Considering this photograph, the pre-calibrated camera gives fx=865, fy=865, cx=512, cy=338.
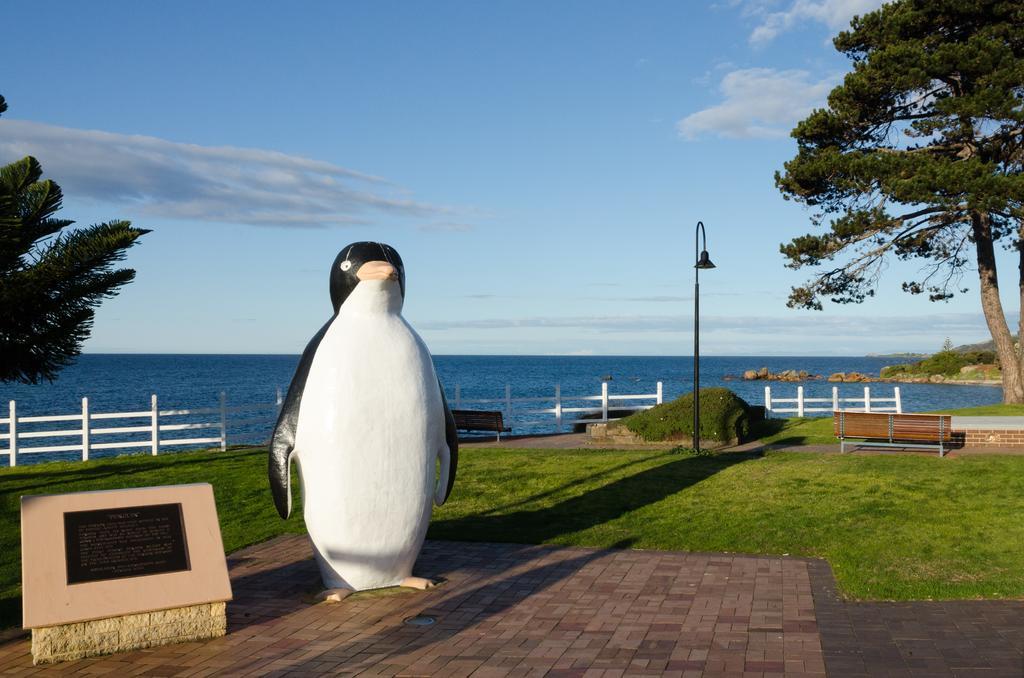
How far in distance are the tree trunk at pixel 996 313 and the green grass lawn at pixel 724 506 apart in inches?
499

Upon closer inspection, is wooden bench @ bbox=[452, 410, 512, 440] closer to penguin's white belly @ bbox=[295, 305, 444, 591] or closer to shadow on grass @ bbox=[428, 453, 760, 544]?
shadow on grass @ bbox=[428, 453, 760, 544]

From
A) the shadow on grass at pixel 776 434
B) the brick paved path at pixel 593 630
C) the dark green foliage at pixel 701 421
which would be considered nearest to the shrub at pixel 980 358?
the shadow on grass at pixel 776 434

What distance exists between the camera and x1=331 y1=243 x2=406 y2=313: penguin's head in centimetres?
700

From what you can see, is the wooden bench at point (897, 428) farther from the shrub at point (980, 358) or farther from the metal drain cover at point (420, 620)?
the shrub at point (980, 358)

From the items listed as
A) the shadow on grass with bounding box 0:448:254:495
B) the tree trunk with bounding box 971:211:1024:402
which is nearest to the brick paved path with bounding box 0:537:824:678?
the shadow on grass with bounding box 0:448:254:495

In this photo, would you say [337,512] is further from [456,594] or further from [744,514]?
[744,514]

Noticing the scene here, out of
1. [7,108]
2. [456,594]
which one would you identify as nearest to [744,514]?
[456,594]

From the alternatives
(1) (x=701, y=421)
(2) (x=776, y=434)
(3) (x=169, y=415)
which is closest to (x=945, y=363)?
(2) (x=776, y=434)

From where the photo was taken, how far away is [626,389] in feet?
294

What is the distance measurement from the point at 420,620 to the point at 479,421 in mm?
12710

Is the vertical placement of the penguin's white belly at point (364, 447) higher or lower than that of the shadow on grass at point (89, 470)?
higher

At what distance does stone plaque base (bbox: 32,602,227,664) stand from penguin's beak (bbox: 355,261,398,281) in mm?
2685

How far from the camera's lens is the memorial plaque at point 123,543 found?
19.3 feet

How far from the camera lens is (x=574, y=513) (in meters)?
10.8
